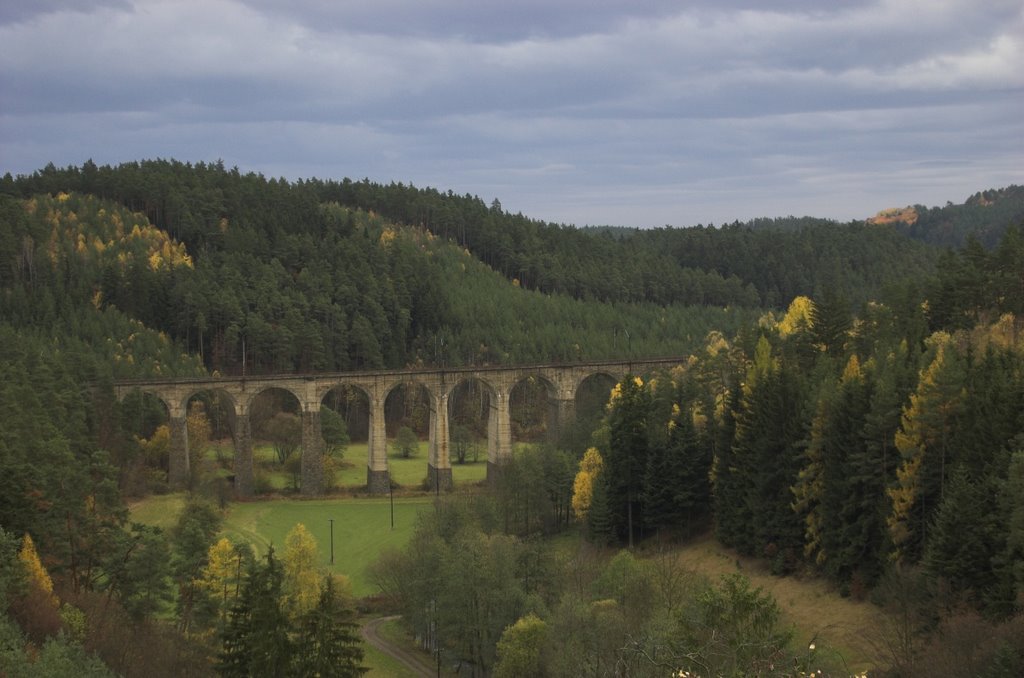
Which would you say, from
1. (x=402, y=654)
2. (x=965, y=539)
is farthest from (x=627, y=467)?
(x=965, y=539)

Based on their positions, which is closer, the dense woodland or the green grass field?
the dense woodland

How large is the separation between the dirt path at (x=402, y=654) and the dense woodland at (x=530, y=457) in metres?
1.61

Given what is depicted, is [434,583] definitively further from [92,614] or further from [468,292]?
[468,292]

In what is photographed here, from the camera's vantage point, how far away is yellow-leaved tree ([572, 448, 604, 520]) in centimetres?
7494

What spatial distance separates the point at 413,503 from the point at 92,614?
48048mm

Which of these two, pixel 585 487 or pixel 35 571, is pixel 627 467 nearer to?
pixel 585 487

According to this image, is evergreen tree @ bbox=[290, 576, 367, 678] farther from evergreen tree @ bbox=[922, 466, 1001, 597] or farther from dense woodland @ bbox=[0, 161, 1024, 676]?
evergreen tree @ bbox=[922, 466, 1001, 597]

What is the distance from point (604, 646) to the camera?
149 ft

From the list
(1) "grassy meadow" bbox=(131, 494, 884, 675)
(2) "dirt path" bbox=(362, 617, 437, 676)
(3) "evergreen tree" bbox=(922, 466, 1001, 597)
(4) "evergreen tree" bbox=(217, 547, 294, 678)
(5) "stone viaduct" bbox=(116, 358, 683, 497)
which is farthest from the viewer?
(5) "stone viaduct" bbox=(116, 358, 683, 497)

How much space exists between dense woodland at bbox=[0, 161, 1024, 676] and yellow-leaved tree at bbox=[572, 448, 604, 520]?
0.48 feet

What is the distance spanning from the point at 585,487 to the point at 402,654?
20858 mm

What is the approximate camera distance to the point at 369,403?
9969cm

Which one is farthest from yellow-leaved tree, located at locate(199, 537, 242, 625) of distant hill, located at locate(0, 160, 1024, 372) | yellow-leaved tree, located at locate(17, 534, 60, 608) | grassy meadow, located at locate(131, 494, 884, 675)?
distant hill, located at locate(0, 160, 1024, 372)

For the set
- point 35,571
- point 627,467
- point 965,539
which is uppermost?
point 965,539
